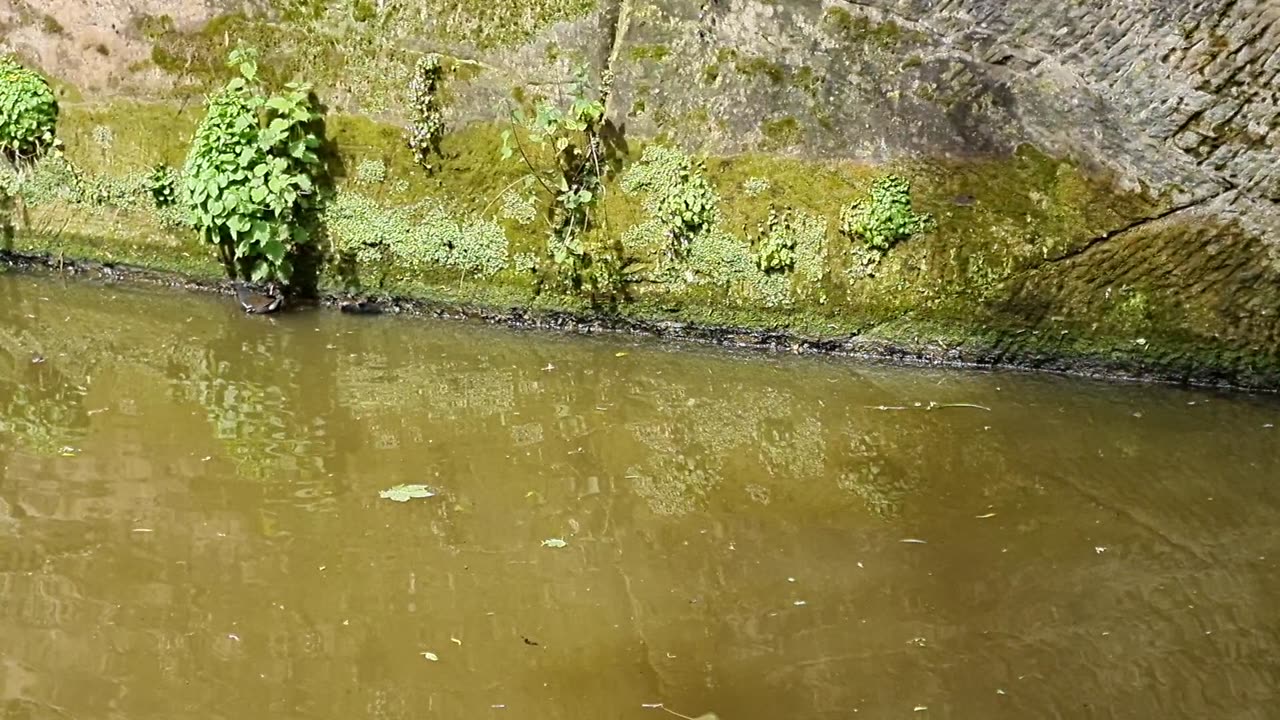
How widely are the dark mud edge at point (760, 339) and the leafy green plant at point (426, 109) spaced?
2.77 ft

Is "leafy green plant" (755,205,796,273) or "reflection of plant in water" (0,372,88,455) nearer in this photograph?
"reflection of plant in water" (0,372,88,455)

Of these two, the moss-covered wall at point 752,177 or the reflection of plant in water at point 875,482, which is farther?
the moss-covered wall at point 752,177

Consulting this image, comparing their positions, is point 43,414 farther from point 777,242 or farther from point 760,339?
point 777,242

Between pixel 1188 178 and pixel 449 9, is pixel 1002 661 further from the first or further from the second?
pixel 449 9

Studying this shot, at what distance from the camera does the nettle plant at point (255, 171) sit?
18.7ft

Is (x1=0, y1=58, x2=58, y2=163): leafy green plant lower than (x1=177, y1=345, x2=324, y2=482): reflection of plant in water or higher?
higher

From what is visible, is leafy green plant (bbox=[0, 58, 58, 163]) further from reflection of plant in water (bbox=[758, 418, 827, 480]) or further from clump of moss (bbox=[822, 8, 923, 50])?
reflection of plant in water (bbox=[758, 418, 827, 480])

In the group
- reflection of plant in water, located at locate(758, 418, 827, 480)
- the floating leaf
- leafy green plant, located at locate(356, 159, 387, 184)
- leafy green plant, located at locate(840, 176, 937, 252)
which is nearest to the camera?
the floating leaf

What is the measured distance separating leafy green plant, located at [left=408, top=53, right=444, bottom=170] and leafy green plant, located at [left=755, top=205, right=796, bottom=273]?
1.86 metres

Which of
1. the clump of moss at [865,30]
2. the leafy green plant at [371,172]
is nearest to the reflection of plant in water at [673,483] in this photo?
the clump of moss at [865,30]

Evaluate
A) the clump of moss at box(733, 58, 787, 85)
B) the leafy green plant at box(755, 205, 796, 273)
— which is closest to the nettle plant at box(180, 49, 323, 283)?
the clump of moss at box(733, 58, 787, 85)

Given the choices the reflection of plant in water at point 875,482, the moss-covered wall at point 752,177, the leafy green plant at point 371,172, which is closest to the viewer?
the reflection of plant in water at point 875,482

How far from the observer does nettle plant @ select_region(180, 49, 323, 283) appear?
571 centimetres

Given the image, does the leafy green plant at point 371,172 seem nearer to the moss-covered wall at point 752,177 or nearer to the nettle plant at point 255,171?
the moss-covered wall at point 752,177
